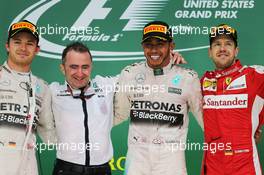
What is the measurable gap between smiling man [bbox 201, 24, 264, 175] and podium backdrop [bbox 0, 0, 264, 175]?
801mm

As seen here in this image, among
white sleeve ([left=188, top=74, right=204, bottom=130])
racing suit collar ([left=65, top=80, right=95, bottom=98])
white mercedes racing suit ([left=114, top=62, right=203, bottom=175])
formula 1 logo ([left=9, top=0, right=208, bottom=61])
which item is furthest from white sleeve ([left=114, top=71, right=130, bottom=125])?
formula 1 logo ([left=9, top=0, right=208, bottom=61])

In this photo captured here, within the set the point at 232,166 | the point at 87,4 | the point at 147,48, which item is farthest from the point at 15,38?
the point at 232,166

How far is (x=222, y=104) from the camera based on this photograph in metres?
2.95

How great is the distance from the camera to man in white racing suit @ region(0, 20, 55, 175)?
2762mm

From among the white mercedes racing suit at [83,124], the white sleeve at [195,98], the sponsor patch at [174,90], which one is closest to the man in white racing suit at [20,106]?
the white mercedes racing suit at [83,124]

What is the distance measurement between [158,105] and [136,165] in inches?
17.0

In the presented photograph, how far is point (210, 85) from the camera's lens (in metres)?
3.08

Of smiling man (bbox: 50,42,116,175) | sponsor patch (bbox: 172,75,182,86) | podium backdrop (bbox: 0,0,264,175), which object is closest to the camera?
smiling man (bbox: 50,42,116,175)

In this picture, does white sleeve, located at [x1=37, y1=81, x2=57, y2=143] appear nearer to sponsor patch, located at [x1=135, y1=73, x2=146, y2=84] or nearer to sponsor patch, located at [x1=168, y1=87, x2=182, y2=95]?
sponsor patch, located at [x1=135, y1=73, x2=146, y2=84]

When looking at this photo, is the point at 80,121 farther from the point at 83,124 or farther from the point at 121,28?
the point at 121,28

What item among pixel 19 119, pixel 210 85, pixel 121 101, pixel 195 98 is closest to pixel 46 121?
pixel 19 119

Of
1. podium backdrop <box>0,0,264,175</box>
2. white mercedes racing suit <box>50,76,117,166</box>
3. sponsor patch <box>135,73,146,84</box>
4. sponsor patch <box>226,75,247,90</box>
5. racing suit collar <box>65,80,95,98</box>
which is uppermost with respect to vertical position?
podium backdrop <box>0,0,264,175</box>

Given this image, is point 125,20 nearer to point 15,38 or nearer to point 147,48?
point 147,48

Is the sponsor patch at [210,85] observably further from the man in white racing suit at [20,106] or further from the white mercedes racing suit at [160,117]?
the man in white racing suit at [20,106]
